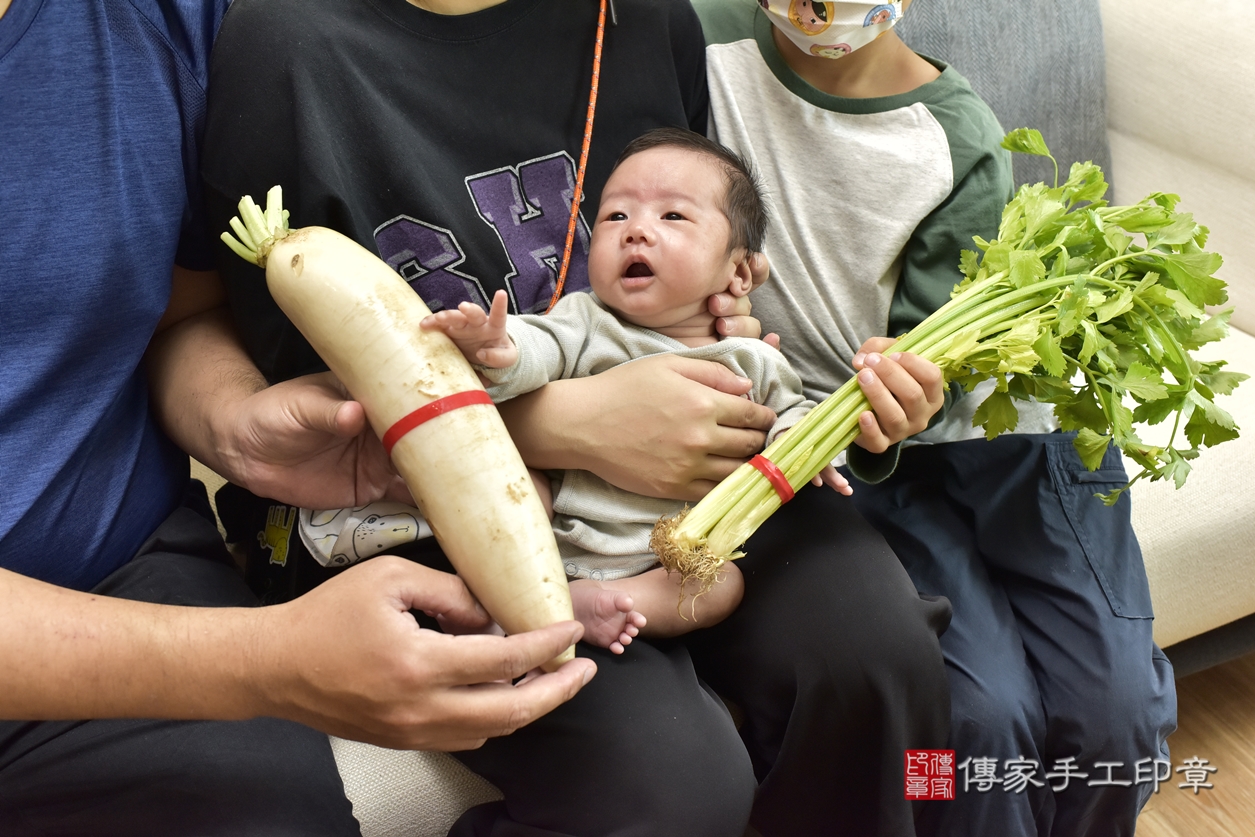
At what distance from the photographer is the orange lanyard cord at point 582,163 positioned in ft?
4.07

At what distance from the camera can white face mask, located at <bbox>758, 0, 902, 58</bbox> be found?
1.26m

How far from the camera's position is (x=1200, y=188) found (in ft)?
6.36

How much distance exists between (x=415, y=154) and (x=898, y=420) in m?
0.70

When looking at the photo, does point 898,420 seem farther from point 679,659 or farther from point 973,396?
point 973,396

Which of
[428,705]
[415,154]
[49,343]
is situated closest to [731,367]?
[415,154]

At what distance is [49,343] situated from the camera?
997 mm

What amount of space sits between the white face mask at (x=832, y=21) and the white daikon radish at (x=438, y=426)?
0.74 metres

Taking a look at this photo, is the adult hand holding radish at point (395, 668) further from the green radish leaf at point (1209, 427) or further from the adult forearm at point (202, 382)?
the green radish leaf at point (1209, 427)

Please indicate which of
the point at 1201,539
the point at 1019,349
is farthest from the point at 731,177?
the point at 1201,539

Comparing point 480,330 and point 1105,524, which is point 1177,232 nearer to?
point 1105,524

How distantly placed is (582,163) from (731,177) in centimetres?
21

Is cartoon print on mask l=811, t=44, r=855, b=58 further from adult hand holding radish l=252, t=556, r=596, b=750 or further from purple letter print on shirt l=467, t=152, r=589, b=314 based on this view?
adult hand holding radish l=252, t=556, r=596, b=750

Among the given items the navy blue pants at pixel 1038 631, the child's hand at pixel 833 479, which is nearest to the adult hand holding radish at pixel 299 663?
the child's hand at pixel 833 479

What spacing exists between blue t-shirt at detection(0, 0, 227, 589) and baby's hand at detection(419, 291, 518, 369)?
39 centimetres
